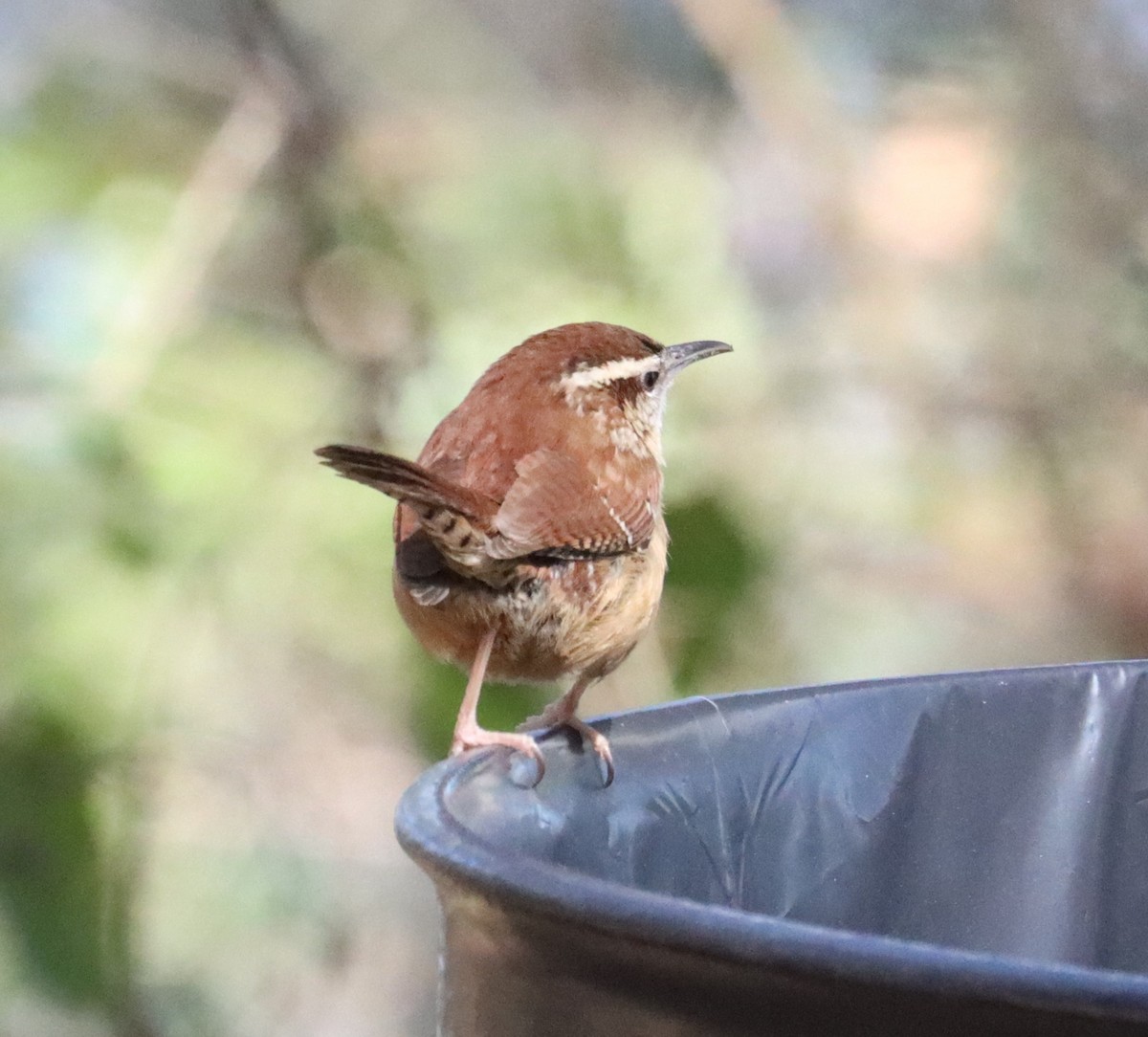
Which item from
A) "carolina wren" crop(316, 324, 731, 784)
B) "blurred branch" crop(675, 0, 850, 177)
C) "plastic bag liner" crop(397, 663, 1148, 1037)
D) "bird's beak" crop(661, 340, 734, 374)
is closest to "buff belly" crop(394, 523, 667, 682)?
"carolina wren" crop(316, 324, 731, 784)

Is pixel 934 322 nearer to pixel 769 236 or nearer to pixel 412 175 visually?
pixel 769 236

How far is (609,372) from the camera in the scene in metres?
2.47

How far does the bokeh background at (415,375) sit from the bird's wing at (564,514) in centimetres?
63

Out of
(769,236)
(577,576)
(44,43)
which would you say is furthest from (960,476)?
(44,43)

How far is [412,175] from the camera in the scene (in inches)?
127

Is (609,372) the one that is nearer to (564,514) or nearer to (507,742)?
(564,514)

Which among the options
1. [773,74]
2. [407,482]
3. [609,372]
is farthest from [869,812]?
[773,74]

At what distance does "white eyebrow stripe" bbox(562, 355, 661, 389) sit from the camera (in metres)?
2.39

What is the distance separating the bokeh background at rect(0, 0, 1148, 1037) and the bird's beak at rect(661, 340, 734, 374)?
0.38 meters

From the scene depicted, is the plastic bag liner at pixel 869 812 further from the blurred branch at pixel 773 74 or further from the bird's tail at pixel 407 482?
the blurred branch at pixel 773 74

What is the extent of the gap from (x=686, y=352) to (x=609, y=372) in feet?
0.73

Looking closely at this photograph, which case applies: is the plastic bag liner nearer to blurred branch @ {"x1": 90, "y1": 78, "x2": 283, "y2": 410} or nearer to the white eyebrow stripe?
the white eyebrow stripe

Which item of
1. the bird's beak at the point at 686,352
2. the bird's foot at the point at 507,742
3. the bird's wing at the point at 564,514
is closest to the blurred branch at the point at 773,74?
the bird's beak at the point at 686,352

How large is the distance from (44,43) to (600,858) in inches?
98.7
